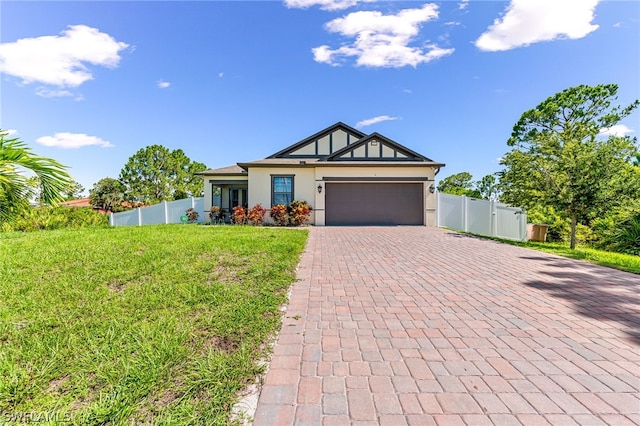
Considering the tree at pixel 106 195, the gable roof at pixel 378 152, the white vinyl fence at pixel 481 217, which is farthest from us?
the tree at pixel 106 195

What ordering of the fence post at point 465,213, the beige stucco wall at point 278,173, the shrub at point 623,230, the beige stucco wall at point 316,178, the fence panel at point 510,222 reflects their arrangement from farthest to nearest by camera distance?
the beige stucco wall at point 278,173
the beige stucco wall at point 316,178
the fence post at point 465,213
the fence panel at point 510,222
the shrub at point 623,230

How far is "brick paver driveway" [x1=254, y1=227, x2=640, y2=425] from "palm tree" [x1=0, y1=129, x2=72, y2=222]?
4259mm

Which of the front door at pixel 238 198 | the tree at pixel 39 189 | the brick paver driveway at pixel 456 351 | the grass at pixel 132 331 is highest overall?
the front door at pixel 238 198

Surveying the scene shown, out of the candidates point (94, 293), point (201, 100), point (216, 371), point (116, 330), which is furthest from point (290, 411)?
point (201, 100)

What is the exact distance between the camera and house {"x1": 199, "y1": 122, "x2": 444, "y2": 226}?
1484 centimetres

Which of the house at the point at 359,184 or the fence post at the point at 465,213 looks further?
the house at the point at 359,184

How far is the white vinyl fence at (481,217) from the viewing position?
35.0ft

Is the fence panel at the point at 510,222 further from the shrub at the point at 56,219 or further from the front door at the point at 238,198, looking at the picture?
the shrub at the point at 56,219

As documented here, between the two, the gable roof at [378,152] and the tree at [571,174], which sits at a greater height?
the gable roof at [378,152]

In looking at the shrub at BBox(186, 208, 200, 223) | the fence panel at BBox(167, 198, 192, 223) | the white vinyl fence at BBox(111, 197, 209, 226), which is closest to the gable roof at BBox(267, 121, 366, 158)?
the shrub at BBox(186, 208, 200, 223)

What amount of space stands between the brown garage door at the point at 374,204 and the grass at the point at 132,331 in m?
10.2

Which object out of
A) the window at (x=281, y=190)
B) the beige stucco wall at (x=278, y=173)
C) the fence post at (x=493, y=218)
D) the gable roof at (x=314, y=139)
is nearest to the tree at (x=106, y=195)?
the beige stucco wall at (x=278, y=173)

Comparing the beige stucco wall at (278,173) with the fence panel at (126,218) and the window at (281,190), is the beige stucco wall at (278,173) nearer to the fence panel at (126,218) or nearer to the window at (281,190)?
the window at (281,190)

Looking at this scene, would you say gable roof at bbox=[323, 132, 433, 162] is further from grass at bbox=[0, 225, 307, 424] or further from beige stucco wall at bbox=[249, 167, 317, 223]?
grass at bbox=[0, 225, 307, 424]
